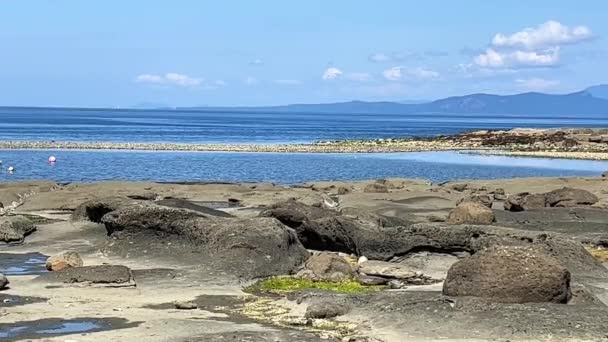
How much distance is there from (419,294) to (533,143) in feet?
276

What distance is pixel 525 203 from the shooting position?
3406 centimetres

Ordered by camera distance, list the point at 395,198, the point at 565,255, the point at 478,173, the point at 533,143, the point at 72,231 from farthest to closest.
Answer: the point at 533,143, the point at 478,173, the point at 395,198, the point at 72,231, the point at 565,255

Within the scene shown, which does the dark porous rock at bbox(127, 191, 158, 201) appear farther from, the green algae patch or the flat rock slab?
the flat rock slab

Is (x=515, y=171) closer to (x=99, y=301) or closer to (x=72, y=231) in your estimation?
(x=72, y=231)

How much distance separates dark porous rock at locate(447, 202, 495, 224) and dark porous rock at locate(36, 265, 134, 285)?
11636 mm

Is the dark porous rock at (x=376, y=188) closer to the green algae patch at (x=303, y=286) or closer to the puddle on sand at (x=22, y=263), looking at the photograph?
the puddle on sand at (x=22, y=263)

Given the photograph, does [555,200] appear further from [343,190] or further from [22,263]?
[22,263]

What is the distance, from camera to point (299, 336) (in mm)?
14492

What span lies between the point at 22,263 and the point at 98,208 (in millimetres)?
5170

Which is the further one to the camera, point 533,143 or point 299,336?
point 533,143

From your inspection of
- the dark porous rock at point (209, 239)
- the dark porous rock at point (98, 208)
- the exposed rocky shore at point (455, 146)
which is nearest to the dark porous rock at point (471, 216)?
the dark porous rock at point (209, 239)

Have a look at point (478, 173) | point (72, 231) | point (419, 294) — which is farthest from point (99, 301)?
point (478, 173)

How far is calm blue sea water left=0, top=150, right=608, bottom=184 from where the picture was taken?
57.3 meters

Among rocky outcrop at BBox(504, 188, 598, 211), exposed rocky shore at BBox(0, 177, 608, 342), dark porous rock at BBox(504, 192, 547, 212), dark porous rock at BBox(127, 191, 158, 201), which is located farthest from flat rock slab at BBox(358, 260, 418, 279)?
dark porous rock at BBox(127, 191, 158, 201)
